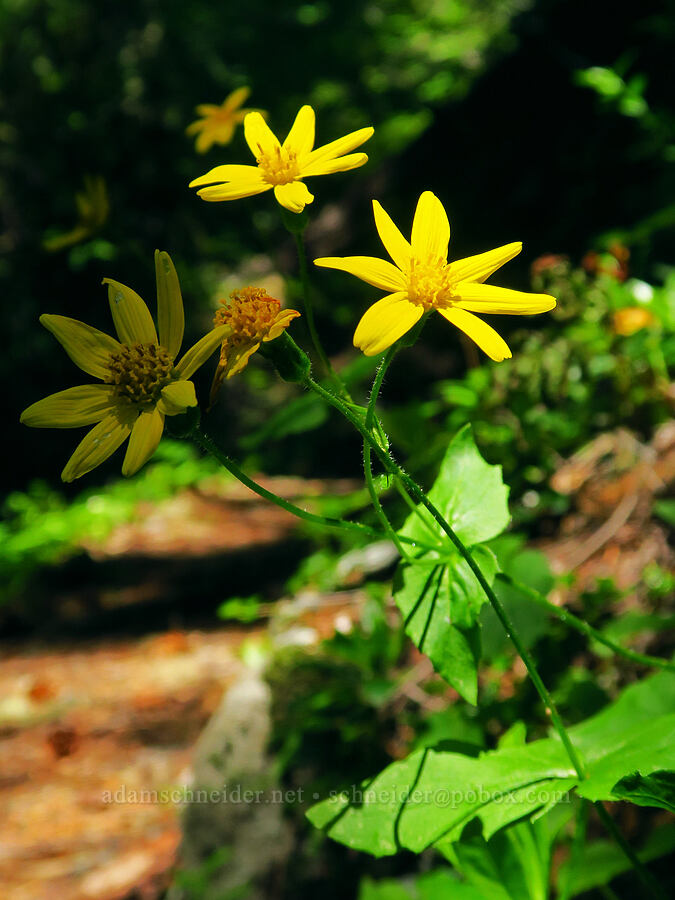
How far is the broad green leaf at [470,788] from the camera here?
936mm

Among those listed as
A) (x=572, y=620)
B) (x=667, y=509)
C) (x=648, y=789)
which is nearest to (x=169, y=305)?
(x=572, y=620)

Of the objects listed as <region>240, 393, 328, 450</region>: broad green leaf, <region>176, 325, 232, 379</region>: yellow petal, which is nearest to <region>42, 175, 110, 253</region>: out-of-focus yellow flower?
<region>240, 393, 328, 450</region>: broad green leaf

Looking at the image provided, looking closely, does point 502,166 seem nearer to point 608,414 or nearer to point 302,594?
point 608,414

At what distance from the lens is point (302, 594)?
288 centimetres

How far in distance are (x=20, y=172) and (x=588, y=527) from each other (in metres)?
6.59

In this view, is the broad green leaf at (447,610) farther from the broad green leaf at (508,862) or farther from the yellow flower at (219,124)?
the yellow flower at (219,124)

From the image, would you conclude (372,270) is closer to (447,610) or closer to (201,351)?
(201,351)

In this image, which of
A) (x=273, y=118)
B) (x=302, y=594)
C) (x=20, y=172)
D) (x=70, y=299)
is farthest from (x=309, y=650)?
(x=273, y=118)

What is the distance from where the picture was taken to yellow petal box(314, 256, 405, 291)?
81 centimetres

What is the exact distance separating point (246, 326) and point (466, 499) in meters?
0.47

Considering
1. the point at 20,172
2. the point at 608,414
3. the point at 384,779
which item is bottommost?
the point at 384,779

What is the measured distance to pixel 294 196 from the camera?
0.94 meters

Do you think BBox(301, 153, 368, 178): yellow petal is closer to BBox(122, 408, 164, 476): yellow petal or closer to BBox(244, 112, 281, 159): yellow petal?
BBox(244, 112, 281, 159): yellow petal

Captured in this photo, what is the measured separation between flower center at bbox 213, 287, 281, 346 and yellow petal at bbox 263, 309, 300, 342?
1cm
